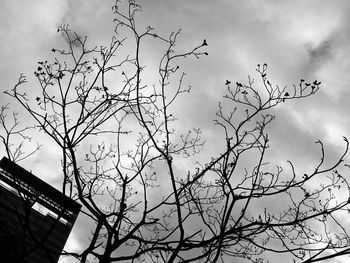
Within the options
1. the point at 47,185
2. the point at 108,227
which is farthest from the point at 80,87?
the point at 47,185

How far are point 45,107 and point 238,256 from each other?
13.6ft

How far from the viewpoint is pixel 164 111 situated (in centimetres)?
527

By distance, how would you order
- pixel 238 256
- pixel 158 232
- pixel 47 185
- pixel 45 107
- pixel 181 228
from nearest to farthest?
1. pixel 181 228
2. pixel 238 256
3. pixel 45 107
4. pixel 158 232
5. pixel 47 185

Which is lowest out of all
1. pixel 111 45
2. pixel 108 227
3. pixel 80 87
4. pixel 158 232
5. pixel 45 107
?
pixel 108 227

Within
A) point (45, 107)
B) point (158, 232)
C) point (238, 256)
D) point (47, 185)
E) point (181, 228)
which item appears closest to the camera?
point (181, 228)

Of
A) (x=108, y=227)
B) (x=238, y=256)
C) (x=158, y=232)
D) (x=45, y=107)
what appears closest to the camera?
(x=108, y=227)

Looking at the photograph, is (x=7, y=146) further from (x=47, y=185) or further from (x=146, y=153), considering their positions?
(x=47, y=185)

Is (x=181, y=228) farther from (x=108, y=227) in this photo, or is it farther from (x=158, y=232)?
(x=158, y=232)

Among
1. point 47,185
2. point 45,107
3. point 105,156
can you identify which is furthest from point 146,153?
point 47,185

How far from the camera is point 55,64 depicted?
5.82m

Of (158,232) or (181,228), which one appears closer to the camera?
(181,228)

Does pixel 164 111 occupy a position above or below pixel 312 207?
above

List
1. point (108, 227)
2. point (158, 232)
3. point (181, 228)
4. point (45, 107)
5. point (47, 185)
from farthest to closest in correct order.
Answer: point (47, 185) < point (158, 232) < point (45, 107) < point (108, 227) < point (181, 228)

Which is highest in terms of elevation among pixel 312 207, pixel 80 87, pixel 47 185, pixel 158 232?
pixel 47 185
